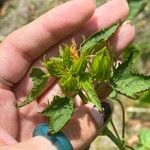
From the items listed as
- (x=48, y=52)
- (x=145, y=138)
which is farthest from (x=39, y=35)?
(x=145, y=138)

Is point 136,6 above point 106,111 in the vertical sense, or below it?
below

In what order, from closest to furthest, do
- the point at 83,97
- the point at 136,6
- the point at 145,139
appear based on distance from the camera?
1. the point at 83,97
2. the point at 145,139
3. the point at 136,6

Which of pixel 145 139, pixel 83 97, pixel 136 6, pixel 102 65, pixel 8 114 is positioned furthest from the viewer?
pixel 136 6

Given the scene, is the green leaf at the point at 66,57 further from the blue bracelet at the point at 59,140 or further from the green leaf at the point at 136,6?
the green leaf at the point at 136,6

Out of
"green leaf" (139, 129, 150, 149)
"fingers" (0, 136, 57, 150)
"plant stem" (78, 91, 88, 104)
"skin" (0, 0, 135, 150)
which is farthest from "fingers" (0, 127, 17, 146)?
"green leaf" (139, 129, 150, 149)

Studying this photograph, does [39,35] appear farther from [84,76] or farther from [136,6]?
[136,6]

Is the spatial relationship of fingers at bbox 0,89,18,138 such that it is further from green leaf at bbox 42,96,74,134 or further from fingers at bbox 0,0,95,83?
green leaf at bbox 42,96,74,134

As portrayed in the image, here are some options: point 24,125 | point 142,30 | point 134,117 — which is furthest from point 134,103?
point 24,125

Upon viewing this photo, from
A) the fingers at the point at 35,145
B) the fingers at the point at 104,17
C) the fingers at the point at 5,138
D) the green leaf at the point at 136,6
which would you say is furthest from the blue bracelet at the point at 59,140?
the green leaf at the point at 136,6

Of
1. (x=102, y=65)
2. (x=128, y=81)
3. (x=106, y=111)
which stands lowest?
(x=106, y=111)
